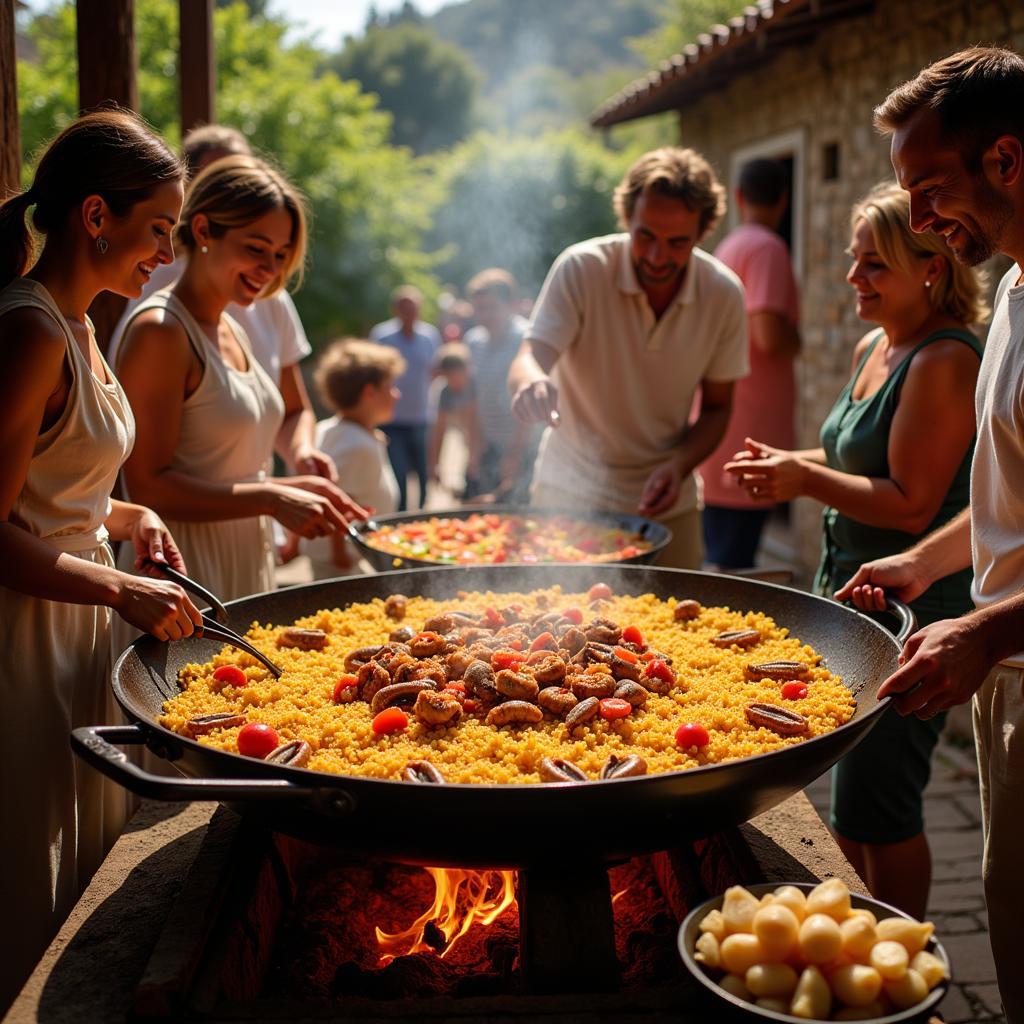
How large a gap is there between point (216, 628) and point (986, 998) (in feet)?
9.28

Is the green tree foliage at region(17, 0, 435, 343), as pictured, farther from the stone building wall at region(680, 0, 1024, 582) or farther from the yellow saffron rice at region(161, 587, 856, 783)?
the yellow saffron rice at region(161, 587, 856, 783)

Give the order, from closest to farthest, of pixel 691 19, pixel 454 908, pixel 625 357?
pixel 454 908 < pixel 625 357 < pixel 691 19

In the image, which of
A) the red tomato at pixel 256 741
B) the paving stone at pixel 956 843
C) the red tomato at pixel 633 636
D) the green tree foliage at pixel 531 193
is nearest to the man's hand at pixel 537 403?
the red tomato at pixel 633 636

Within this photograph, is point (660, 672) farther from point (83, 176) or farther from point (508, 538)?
point (83, 176)

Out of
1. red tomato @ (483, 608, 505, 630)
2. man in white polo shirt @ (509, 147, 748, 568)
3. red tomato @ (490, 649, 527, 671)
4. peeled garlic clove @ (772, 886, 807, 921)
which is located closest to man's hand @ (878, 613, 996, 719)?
peeled garlic clove @ (772, 886, 807, 921)

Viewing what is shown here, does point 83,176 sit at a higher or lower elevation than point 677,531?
higher

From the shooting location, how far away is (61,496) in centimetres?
258

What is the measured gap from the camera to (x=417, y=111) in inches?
3140

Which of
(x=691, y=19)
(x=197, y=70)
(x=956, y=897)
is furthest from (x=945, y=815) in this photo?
(x=691, y=19)

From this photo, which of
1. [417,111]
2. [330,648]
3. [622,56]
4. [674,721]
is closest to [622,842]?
[674,721]

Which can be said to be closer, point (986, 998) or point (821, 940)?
point (821, 940)

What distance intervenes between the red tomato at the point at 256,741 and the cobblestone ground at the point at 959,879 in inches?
99.1

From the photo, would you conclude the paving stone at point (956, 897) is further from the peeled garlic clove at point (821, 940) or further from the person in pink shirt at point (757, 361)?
the peeled garlic clove at point (821, 940)

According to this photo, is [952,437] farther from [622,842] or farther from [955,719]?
[955,719]
